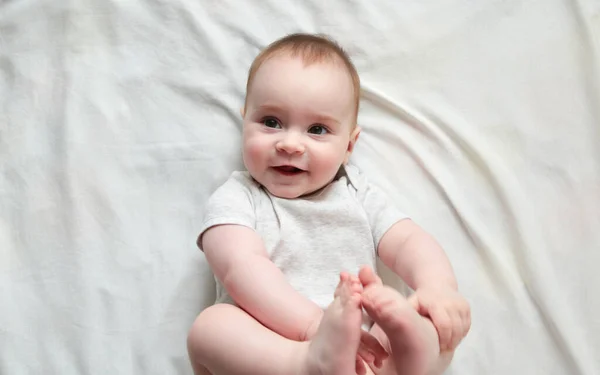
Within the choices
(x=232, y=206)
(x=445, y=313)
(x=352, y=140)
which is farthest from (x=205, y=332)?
(x=352, y=140)

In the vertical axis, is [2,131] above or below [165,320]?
above

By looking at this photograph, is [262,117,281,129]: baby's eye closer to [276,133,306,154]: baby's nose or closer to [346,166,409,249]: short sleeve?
[276,133,306,154]: baby's nose

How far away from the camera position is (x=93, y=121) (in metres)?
1.15

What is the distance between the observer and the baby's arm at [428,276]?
2.72ft

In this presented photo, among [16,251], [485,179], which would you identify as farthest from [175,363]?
[485,179]

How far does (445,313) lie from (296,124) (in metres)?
0.37

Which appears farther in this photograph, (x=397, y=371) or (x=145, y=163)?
(x=145, y=163)

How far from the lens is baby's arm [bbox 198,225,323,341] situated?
0.85m

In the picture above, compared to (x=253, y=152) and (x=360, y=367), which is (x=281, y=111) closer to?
(x=253, y=152)

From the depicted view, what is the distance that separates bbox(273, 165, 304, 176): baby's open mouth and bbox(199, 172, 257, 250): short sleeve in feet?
0.18

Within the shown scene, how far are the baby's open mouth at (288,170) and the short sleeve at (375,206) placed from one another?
11 cm

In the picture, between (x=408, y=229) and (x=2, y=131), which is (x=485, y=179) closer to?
(x=408, y=229)

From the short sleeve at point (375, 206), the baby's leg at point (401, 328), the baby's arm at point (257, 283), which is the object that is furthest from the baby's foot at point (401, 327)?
the short sleeve at point (375, 206)

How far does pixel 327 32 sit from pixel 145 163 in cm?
42
